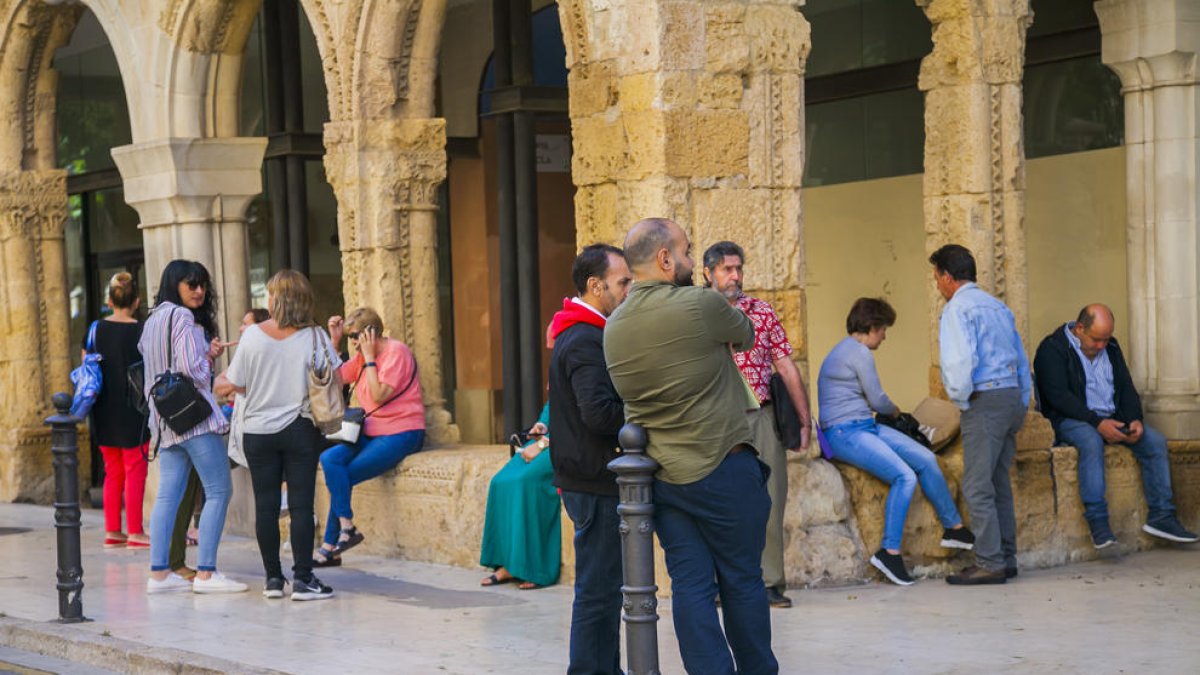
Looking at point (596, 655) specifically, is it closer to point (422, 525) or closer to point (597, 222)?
point (597, 222)

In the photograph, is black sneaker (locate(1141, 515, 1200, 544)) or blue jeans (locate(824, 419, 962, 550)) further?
black sneaker (locate(1141, 515, 1200, 544))

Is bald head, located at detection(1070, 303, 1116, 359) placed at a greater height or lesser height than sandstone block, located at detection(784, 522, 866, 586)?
greater

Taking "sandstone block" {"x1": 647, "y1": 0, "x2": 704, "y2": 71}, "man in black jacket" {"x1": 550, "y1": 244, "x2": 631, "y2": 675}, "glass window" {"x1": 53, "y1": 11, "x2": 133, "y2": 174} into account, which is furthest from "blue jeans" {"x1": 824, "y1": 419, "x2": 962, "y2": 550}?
"glass window" {"x1": 53, "y1": 11, "x2": 133, "y2": 174}

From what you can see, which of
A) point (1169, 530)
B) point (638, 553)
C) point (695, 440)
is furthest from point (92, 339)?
point (638, 553)

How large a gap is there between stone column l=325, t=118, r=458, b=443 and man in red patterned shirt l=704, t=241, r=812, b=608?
9.94 ft

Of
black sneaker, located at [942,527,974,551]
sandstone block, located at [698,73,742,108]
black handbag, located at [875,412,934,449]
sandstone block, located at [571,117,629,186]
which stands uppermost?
sandstone block, located at [698,73,742,108]

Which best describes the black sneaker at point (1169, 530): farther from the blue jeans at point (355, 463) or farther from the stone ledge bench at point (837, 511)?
the blue jeans at point (355, 463)

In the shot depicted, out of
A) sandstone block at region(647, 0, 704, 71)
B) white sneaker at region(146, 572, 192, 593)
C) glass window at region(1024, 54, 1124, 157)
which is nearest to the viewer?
sandstone block at region(647, 0, 704, 71)

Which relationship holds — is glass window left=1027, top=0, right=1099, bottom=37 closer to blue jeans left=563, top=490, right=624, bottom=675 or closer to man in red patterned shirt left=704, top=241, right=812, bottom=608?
man in red patterned shirt left=704, top=241, right=812, bottom=608

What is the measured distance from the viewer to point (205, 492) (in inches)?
401

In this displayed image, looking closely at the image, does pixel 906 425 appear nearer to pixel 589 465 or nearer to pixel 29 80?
pixel 589 465

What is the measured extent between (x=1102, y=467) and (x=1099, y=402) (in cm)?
43

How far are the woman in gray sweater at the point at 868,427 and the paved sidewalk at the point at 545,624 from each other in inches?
15.5

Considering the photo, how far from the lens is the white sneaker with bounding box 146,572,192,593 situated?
10281 mm
